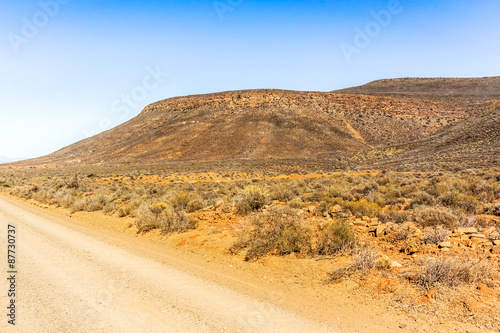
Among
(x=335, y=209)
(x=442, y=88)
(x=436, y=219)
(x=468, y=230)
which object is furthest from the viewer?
(x=442, y=88)

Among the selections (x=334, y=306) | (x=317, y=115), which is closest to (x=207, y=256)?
(x=334, y=306)

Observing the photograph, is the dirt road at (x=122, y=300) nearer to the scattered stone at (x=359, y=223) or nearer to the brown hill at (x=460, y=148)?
the scattered stone at (x=359, y=223)

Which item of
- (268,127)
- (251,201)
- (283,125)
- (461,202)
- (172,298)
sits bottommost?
(172,298)

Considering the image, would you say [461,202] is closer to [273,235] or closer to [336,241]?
[336,241]

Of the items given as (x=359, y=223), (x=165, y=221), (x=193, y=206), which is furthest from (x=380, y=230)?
(x=193, y=206)

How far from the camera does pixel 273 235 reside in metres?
7.75

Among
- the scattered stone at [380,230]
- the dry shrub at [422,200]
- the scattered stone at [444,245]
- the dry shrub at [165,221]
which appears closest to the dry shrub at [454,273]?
the scattered stone at [444,245]

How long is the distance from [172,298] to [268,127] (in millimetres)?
70692

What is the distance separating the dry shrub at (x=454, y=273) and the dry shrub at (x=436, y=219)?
2.56 meters

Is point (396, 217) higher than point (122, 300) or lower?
higher

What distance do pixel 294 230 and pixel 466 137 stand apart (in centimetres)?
4716

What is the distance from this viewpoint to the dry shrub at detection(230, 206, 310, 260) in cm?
720

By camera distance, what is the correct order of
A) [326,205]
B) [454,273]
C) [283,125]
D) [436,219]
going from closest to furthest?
[454,273] → [436,219] → [326,205] → [283,125]

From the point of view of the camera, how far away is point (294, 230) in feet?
25.0
